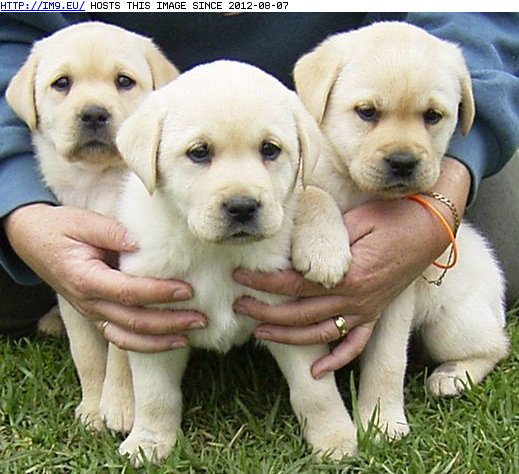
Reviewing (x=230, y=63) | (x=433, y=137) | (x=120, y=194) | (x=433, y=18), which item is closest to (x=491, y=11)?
(x=433, y=18)

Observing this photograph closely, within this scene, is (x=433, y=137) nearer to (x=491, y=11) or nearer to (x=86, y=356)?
(x=491, y=11)

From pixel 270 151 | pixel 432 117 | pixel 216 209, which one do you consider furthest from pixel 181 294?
pixel 432 117

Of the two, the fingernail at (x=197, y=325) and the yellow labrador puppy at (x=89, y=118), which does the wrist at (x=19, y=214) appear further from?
the fingernail at (x=197, y=325)

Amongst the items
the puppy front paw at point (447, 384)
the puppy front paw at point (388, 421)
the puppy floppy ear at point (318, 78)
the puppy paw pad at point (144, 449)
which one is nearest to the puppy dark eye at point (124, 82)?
the puppy floppy ear at point (318, 78)

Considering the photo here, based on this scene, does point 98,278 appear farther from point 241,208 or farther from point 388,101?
point 388,101

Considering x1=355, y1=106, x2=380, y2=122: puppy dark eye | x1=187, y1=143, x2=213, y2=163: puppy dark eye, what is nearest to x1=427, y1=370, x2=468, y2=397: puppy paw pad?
x1=355, y1=106, x2=380, y2=122: puppy dark eye
